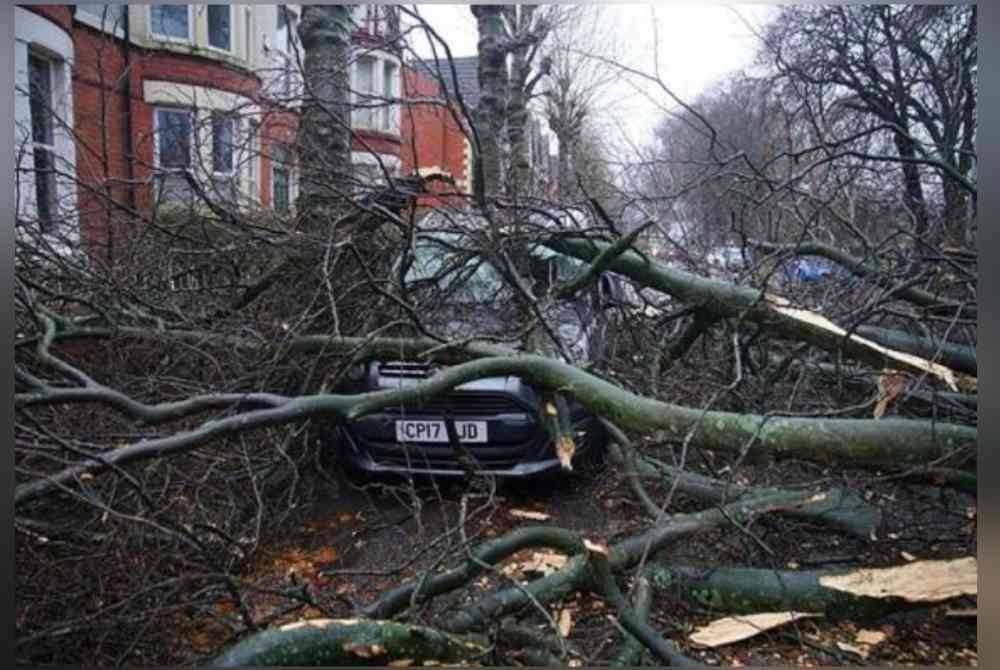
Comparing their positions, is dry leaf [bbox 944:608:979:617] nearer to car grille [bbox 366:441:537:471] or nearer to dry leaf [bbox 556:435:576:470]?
dry leaf [bbox 556:435:576:470]

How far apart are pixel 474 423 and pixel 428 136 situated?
104 centimetres

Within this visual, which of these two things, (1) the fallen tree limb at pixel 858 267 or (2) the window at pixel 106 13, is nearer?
(2) the window at pixel 106 13

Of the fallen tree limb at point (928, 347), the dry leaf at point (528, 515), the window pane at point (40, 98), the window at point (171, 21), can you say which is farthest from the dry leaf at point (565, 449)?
the window pane at point (40, 98)

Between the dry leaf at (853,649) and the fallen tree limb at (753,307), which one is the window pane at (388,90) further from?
the dry leaf at (853,649)

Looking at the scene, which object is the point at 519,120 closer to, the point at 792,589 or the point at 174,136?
the point at 174,136

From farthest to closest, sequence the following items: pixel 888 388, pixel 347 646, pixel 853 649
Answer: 1. pixel 888 388
2. pixel 853 649
3. pixel 347 646

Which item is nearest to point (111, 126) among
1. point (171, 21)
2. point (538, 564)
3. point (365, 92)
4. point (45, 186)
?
point (45, 186)

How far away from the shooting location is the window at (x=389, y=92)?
2656 millimetres

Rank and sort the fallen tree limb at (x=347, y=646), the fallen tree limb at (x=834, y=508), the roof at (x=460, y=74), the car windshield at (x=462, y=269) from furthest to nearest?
1. the car windshield at (x=462, y=269)
2. the roof at (x=460, y=74)
3. the fallen tree limb at (x=834, y=508)
4. the fallen tree limb at (x=347, y=646)

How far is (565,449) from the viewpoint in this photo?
239 cm

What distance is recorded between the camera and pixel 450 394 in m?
2.55

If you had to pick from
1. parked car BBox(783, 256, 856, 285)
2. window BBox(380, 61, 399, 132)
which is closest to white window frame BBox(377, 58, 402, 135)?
window BBox(380, 61, 399, 132)

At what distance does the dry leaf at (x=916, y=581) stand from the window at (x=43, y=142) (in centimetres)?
270

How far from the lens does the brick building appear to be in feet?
7.58
